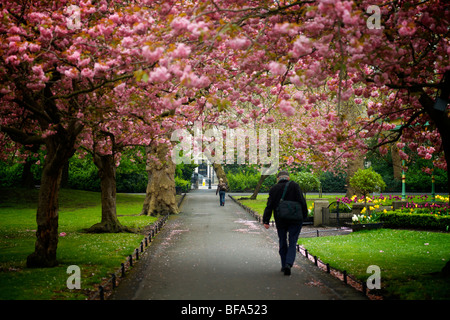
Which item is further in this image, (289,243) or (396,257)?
(396,257)

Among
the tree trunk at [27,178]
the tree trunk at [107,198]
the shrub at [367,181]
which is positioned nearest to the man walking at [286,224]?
the tree trunk at [107,198]

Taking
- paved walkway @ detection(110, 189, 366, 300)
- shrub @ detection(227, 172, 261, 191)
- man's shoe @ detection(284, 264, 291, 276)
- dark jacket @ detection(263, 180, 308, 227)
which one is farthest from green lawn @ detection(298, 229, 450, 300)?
shrub @ detection(227, 172, 261, 191)

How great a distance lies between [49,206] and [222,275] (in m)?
4.15

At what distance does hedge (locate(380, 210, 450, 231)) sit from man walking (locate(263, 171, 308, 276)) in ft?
27.3

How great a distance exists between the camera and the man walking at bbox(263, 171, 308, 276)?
7824 millimetres

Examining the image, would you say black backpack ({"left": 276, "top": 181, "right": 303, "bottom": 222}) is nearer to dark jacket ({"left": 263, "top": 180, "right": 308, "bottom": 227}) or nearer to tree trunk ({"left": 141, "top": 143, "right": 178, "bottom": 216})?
dark jacket ({"left": 263, "top": 180, "right": 308, "bottom": 227})

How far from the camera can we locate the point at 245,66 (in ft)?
24.9

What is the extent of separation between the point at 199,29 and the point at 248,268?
5110 mm

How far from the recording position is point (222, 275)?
7680mm

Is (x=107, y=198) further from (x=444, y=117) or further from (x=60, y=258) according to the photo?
(x=444, y=117)

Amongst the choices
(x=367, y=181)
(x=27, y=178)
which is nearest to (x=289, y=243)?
(x=367, y=181)

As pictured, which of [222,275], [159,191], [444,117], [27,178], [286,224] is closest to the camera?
[444,117]
